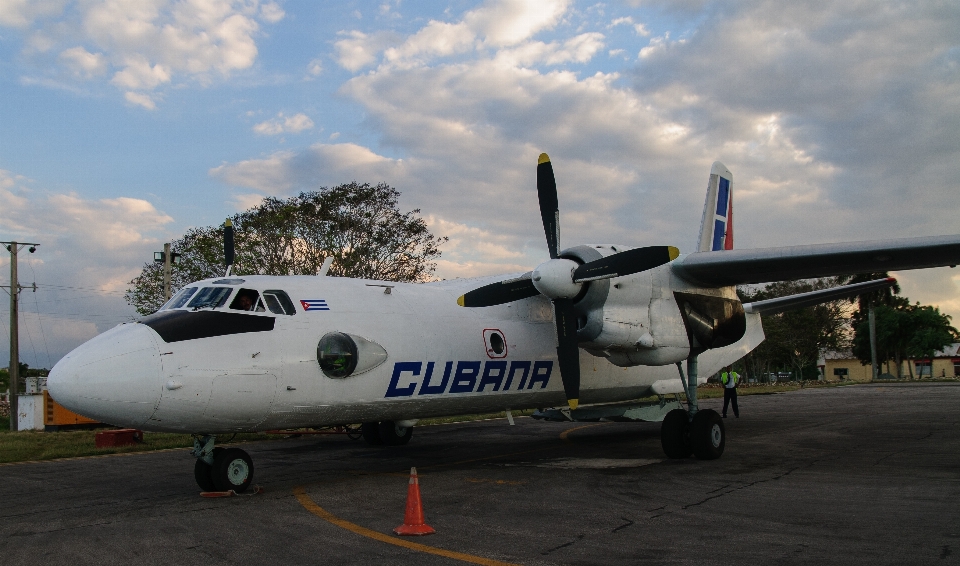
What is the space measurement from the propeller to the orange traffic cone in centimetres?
554

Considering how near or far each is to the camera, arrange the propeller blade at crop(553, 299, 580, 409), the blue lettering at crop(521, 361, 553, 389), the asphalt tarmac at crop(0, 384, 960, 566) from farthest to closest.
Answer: the blue lettering at crop(521, 361, 553, 389) < the propeller blade at crop(553, 299, 580, 409) < the asphalt tarmac at crop(0, 384, 960, 566)

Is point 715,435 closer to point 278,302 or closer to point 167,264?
point 278,302

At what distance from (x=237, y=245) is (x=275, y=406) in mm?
22889

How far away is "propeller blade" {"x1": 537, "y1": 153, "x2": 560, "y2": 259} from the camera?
13.3 metres

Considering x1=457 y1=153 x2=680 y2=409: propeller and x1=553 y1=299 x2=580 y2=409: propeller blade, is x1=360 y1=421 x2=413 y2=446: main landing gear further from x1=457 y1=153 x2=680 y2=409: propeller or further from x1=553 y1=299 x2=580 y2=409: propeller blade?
x1=553 y1=299 x2=580 y2=409: propeller blade

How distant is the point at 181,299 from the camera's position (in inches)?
397

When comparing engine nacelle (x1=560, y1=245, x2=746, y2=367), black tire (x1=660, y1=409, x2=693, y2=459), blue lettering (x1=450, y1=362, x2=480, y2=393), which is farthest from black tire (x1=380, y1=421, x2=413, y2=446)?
black tire (x1=660, y1=409, x2=693, y2=459)

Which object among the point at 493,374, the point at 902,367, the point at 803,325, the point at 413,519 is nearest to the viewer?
the point at 413,519

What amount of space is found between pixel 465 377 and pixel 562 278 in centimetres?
245

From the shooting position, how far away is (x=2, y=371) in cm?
7819

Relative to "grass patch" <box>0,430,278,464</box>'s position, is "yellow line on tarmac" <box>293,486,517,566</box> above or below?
above

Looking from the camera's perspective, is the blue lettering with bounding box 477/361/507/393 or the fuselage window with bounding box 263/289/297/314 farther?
the blue lettering with bounding box 477/361/507/393

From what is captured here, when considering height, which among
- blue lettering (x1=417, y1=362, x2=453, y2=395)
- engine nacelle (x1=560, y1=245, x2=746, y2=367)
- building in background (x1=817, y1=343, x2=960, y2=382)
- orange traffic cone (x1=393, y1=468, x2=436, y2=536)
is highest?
engine nacelle (x1=560, y1=245, x2=746, y2=367)

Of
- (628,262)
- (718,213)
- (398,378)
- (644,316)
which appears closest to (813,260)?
(644,316)
